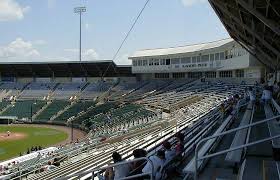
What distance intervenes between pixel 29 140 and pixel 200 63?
25198 mm

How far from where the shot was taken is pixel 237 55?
141ft

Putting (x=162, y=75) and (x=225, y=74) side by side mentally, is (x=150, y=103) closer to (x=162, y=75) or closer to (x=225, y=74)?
(x=225, y=74)

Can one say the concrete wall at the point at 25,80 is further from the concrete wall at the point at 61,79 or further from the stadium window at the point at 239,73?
the stadium window at the point at 239,73

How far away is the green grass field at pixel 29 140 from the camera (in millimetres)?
35912

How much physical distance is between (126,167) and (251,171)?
2.71 metres

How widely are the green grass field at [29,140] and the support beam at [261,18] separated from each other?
82.5 ft

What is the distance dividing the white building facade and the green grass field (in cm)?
1947

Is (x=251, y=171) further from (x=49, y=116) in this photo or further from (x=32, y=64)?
(x=32, y=64)

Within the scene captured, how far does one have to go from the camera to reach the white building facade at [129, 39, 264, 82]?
41909 mm

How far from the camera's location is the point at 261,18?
15594 millimetres

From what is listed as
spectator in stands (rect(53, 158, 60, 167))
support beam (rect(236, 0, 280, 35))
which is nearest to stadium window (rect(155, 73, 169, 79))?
spectator in stands (rect(53, 158, 60, 167))

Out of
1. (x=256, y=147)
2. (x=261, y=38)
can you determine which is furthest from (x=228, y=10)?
(x=256, y=147)

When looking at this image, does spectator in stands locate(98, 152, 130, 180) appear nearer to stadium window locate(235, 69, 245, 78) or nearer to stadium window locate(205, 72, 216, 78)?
stadium window locate(235, 69, 245, 78)

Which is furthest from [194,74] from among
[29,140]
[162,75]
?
[29,140]
